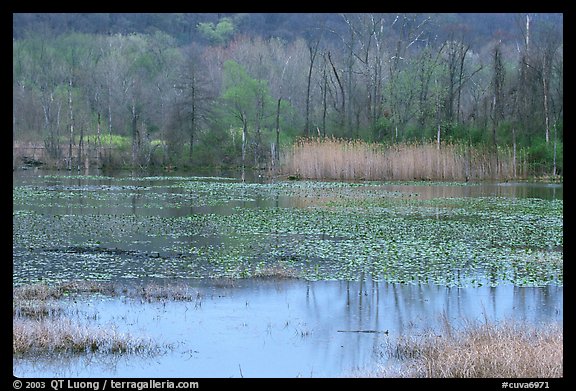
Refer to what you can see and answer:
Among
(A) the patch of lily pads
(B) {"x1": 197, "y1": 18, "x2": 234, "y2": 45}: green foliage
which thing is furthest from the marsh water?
(B) {"x1": 197, "y1": 18, "x2": 234, "y2": 45}: green foliage

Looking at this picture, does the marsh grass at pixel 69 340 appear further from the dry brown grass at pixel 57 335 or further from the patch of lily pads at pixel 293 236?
the patch of lily pads at pixel 293 236

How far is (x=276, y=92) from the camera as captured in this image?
58625mm

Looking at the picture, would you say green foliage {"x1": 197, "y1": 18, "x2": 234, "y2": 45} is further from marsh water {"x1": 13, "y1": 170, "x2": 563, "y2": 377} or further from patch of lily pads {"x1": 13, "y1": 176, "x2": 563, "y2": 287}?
marsh water {"x1": 13, "y1": 170, "x2": 563, "y2": 377}

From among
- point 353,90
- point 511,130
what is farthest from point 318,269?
point 353,90

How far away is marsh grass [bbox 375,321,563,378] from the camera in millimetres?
6887

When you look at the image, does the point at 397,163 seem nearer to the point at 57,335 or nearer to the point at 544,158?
the point at 544,158

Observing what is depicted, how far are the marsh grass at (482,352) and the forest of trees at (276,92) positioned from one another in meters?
25.5

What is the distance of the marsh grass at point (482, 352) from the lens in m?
6.89

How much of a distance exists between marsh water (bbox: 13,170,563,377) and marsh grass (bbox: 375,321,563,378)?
34 centimetres

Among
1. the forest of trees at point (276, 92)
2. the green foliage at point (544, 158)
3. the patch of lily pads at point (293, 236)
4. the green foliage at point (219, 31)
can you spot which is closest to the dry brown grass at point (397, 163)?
the green foliage at point (544, 158)

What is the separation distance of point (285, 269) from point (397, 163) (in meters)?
18.5

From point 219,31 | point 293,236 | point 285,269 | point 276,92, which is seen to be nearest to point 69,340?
point 285,269

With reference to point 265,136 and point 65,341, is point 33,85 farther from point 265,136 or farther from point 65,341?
point 65,341
